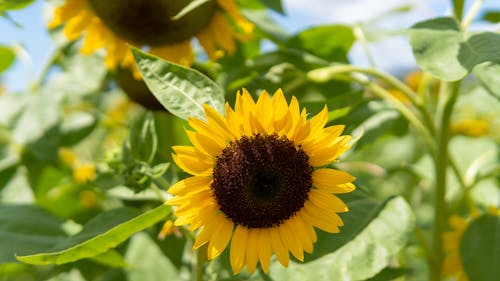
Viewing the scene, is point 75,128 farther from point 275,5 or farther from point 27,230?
point 275,5

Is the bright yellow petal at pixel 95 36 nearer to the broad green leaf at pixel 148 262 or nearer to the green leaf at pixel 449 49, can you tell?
the broad green leaf at pixel 148 262

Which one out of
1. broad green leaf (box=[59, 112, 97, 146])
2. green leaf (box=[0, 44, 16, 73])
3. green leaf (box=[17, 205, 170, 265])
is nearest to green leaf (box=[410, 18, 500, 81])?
green leaf (box=[17, 205, 170, 265])

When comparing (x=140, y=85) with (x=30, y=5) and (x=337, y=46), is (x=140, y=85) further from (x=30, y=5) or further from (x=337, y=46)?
(x=337, y=46)

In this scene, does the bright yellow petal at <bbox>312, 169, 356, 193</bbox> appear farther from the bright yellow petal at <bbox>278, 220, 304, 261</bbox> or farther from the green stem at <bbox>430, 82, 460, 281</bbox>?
the green stem at <bbox>430, 82, 460, 281</bbox>

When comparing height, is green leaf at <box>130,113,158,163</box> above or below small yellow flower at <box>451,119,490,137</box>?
above

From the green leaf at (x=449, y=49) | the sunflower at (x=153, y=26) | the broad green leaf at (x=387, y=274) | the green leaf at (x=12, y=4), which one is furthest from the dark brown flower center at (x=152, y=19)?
the broad green leaf at (x=387, y=274)

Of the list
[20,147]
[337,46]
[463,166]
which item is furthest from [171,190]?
[463,166]

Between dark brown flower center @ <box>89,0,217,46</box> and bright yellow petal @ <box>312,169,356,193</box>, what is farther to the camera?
dark brown flower center @ <box>89,0,217,46</box>

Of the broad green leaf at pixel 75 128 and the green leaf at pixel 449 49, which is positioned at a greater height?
the green leaf at pixel 449 49
